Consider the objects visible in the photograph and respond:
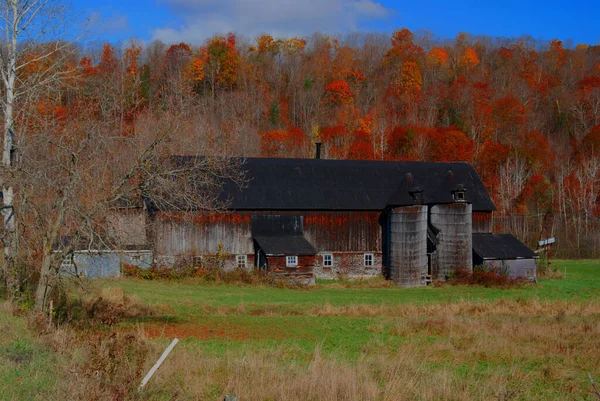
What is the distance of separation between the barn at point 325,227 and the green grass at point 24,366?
2190 cm

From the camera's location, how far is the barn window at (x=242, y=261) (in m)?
37.0

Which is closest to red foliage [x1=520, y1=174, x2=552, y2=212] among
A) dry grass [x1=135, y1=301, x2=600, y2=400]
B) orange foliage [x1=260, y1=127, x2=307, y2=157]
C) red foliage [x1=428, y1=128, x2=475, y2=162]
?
red foliage [x1=428, y1=128, x2=475, y2=162]

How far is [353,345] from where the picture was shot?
17047 millimetres

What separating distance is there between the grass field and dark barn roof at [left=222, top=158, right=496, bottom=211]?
7.02m

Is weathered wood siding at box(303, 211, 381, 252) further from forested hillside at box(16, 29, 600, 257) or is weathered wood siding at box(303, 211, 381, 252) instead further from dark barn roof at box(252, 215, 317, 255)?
forested hillside at box(16, 29, 600, 257)

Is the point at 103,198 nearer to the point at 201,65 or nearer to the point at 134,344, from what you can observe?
the point at 134,344

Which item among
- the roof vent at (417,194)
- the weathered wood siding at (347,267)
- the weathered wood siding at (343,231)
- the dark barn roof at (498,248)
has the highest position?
the roof vent at (417,194)

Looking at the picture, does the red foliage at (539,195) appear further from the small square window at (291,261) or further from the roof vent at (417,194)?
the small square window at (291,261)

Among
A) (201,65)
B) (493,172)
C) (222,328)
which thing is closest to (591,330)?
(222,328)

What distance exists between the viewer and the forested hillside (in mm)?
64562

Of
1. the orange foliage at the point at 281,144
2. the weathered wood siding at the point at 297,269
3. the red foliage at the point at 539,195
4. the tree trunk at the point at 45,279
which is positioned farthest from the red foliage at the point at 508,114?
the tree trunk at the point at 45,279

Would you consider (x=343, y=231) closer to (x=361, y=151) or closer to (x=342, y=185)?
(x=342, y=185)

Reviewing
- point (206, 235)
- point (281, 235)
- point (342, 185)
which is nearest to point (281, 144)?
point (342, 185)

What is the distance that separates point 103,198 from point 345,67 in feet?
303
